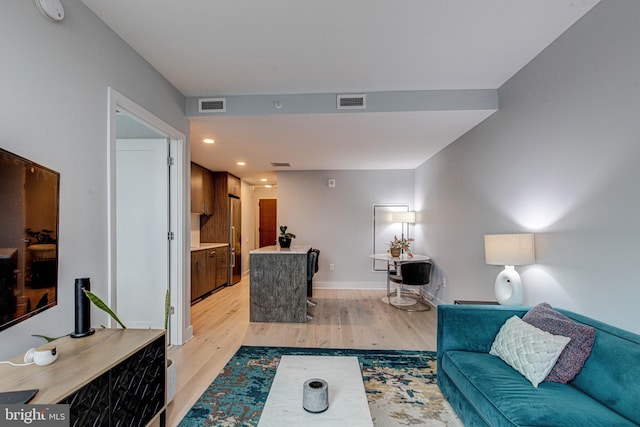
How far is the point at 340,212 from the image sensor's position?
6.07 meters

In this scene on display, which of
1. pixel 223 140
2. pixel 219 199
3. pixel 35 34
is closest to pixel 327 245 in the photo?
pixel 219 199

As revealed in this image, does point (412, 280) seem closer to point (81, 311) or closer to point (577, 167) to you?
point (577, 167)

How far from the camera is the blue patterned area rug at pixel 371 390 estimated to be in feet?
6.43

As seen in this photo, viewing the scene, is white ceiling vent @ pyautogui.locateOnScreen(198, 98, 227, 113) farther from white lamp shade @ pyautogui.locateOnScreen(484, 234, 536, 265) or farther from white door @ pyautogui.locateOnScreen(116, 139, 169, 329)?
white lamp shade @ pyautogui.locateOnScreen(484, 234, 536, 265)

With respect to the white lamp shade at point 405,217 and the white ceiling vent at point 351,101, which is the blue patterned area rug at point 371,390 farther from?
the white lamp shade at point 405,217

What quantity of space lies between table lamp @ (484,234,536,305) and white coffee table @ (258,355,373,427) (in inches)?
54.1

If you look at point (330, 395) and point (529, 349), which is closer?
point (330, 395)

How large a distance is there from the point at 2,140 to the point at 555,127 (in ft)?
11.0

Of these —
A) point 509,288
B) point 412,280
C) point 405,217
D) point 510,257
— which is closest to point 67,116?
point 510,257

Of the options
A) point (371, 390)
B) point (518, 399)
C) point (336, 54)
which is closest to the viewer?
point (518, 399)

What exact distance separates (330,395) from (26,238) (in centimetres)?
168

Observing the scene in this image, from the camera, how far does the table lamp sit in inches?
89.5

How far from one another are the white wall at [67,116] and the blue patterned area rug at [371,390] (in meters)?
1.02

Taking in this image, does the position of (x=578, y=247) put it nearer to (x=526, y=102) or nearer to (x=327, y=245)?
(x=526, y=102)
